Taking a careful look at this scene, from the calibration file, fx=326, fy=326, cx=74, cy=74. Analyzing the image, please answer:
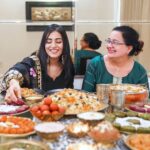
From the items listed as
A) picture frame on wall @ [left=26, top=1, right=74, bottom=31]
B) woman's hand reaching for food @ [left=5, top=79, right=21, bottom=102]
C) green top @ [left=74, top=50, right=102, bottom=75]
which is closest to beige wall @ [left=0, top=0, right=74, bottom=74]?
picture frame on wall @ [left=26, top=1, right=74, bottom=31]

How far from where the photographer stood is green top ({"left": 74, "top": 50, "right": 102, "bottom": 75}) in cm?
351

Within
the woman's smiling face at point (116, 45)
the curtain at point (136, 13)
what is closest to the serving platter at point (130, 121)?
the woman's smiling face at point (116, 45)

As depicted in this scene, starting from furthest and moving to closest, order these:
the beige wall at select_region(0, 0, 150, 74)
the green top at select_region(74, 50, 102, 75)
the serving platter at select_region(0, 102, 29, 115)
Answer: the beige wall at select_region(0, 0, 150, 74) < the green top at select_region(74, 50, 102, 75) < the serving platter at select_region(0, 102, 29, 115)

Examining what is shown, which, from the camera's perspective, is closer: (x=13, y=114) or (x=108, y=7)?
(x=13, y=114)

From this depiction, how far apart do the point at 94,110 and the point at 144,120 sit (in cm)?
28

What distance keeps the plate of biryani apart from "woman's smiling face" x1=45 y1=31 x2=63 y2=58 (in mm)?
685

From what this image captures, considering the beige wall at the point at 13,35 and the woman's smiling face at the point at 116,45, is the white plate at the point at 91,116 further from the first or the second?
the beige wall at the point at 13,35

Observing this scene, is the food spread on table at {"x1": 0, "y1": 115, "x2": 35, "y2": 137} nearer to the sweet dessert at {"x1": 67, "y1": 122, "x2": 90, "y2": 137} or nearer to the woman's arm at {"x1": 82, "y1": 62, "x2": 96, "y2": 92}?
the sweet dessert at {"x1": 67, "y1": 122, "x2": 90, "y2": 137}

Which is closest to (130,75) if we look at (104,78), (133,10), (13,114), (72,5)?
(104,78)

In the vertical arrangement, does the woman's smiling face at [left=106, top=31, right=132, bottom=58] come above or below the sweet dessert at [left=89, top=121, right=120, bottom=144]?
above

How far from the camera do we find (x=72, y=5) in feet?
13.0

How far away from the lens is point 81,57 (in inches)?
140

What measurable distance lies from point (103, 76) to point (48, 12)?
167 centimetres

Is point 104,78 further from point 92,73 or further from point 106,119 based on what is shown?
point 106,119
